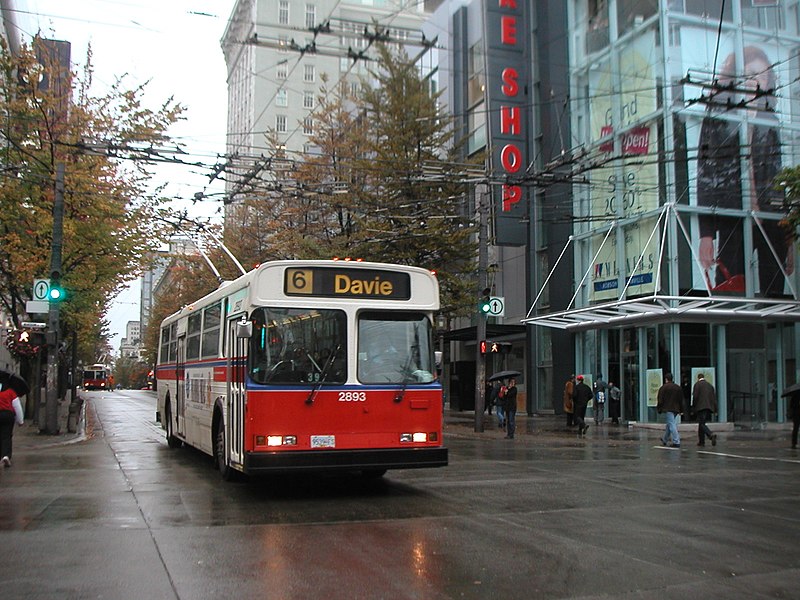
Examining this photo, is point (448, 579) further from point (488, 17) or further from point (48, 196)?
point (488, 17)

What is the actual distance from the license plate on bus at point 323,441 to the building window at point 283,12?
104 feet

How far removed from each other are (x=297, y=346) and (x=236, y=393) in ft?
4.26

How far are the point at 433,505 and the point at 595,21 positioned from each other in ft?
83.8

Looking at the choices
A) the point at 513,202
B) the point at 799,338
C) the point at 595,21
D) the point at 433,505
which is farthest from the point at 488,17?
the point at 433,505

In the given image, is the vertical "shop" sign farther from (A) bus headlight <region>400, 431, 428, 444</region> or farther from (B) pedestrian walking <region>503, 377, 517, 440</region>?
(A) bus headlight <region>400, 431, 428, 444</region>

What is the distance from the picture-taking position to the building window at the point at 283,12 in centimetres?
3858

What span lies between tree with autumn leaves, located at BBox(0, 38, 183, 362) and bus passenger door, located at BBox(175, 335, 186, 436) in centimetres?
843

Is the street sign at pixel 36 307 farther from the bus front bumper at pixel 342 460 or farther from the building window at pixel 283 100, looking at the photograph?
the building window at pixel 283 100

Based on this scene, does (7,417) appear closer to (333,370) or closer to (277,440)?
(277,440)

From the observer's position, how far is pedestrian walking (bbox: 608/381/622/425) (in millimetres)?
28719

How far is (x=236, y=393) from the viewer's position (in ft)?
37.4

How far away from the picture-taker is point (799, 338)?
28750 millimetres

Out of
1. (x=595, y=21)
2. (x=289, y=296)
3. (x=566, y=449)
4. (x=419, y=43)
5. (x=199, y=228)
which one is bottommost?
(x=566, y=449)

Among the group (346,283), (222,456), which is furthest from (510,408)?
(346,283)
